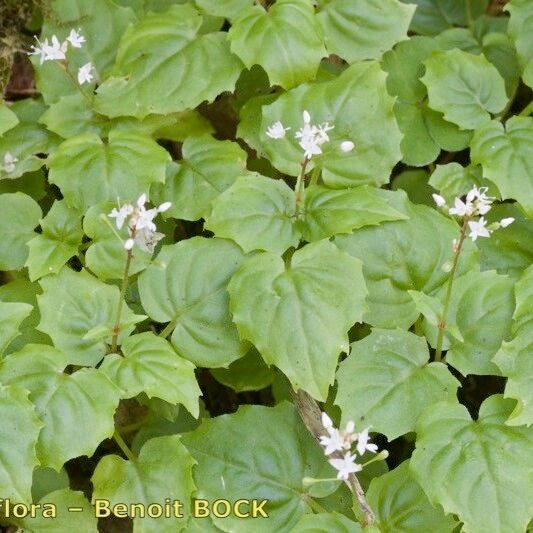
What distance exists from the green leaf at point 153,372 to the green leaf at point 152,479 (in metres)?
0.17

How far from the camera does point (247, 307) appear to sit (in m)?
1.79

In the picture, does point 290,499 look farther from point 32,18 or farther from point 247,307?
point 32,18

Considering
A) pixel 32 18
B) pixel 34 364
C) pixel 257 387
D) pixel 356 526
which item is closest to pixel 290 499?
pixel 356 526

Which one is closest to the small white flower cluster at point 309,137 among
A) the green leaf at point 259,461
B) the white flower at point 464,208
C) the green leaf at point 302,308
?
the green leaf at point 302,308

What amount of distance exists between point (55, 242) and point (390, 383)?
0.93m

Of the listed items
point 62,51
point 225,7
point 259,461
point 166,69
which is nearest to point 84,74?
point 62,51

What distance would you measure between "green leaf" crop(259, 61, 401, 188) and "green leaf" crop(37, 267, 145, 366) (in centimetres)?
58

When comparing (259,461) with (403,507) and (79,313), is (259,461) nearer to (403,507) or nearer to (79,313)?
(403,507)

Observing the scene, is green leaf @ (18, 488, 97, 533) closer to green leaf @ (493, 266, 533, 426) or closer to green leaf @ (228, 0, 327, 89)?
green leaf @ (493, 266, 533, 426)

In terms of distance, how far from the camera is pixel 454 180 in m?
2.23

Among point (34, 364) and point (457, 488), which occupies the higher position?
point (34, 364)

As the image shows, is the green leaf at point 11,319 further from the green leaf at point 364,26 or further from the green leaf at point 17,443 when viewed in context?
the green leaf at point 364,26

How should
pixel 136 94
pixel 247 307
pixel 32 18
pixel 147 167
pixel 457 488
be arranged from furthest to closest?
pixel 32 18 < pixel 136 94 < pixel 147 167 < pixel 247 307 < pixel 457 488

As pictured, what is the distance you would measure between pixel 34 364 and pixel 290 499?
0.68 meters
